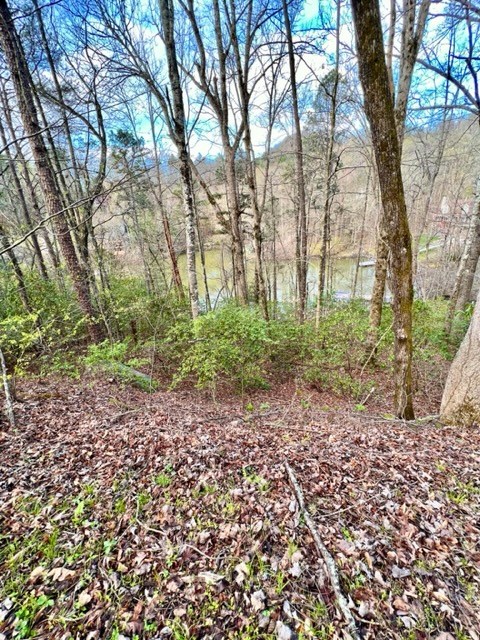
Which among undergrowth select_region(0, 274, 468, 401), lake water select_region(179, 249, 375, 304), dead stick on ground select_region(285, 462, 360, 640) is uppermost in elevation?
dead stick on ground select_region(285, 462, 360, 640)

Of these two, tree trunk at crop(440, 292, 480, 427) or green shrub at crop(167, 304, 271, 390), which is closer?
tree trunk at crop(440, 292, 480, 427)

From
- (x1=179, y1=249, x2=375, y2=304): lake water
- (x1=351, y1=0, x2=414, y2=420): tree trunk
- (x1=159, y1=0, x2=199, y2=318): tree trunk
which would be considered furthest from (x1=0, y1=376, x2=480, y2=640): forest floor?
(x1=179, y1=249, x2=375, y2=304): lake water

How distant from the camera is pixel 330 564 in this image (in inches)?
59.7

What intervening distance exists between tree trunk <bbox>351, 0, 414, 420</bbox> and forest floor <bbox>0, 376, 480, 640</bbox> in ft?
2.82

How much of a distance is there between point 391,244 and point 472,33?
18.1 ft

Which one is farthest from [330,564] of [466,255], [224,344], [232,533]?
[466,255]

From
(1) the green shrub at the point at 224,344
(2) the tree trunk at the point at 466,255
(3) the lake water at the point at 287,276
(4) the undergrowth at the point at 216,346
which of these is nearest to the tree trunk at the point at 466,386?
(4) the undergrowth at the point at 216,346

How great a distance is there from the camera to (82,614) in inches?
53.7

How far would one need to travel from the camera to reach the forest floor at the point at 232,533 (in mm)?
A: 1330

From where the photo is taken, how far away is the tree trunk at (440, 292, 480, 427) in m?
3.17

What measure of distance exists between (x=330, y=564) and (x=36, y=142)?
275 inches

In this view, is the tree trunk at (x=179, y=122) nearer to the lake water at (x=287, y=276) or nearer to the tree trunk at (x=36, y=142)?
the tree trunk at (x=36, y=142)

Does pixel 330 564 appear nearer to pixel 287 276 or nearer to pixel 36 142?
pixel 36 142

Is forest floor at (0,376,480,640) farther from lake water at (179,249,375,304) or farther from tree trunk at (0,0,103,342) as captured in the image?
lake water at (179,249,375,304)
